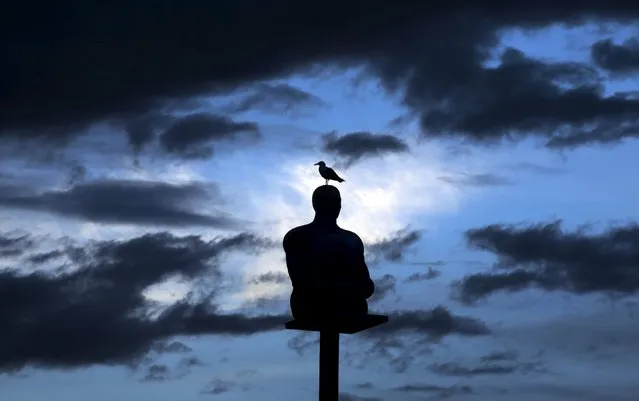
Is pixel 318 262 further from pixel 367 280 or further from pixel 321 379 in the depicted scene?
pixel 321 379

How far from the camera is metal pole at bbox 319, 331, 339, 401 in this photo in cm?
3247

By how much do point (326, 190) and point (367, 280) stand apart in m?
2.89

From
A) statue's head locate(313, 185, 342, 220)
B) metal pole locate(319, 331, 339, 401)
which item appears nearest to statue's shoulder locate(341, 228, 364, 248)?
statue's head locate(313, 185, 342, 220)

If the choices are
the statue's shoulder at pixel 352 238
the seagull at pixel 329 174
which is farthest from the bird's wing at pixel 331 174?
the statue's shoulder at pixel 352 238

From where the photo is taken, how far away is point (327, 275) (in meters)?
31.1

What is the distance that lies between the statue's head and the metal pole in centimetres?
337

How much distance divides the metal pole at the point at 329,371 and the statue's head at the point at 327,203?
132 inches

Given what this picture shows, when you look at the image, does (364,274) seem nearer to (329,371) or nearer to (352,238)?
(352,238)

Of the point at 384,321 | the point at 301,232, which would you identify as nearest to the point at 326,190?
the point at 301,232

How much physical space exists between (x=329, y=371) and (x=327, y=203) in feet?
15.1

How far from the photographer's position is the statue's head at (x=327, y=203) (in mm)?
32312

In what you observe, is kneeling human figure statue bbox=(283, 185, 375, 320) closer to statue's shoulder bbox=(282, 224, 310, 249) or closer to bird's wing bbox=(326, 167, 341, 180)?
statue's shoulder bbox=(282, 224, 310, 249)

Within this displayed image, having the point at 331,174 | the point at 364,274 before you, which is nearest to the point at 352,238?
the point at 364,274

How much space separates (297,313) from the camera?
31.5 m
